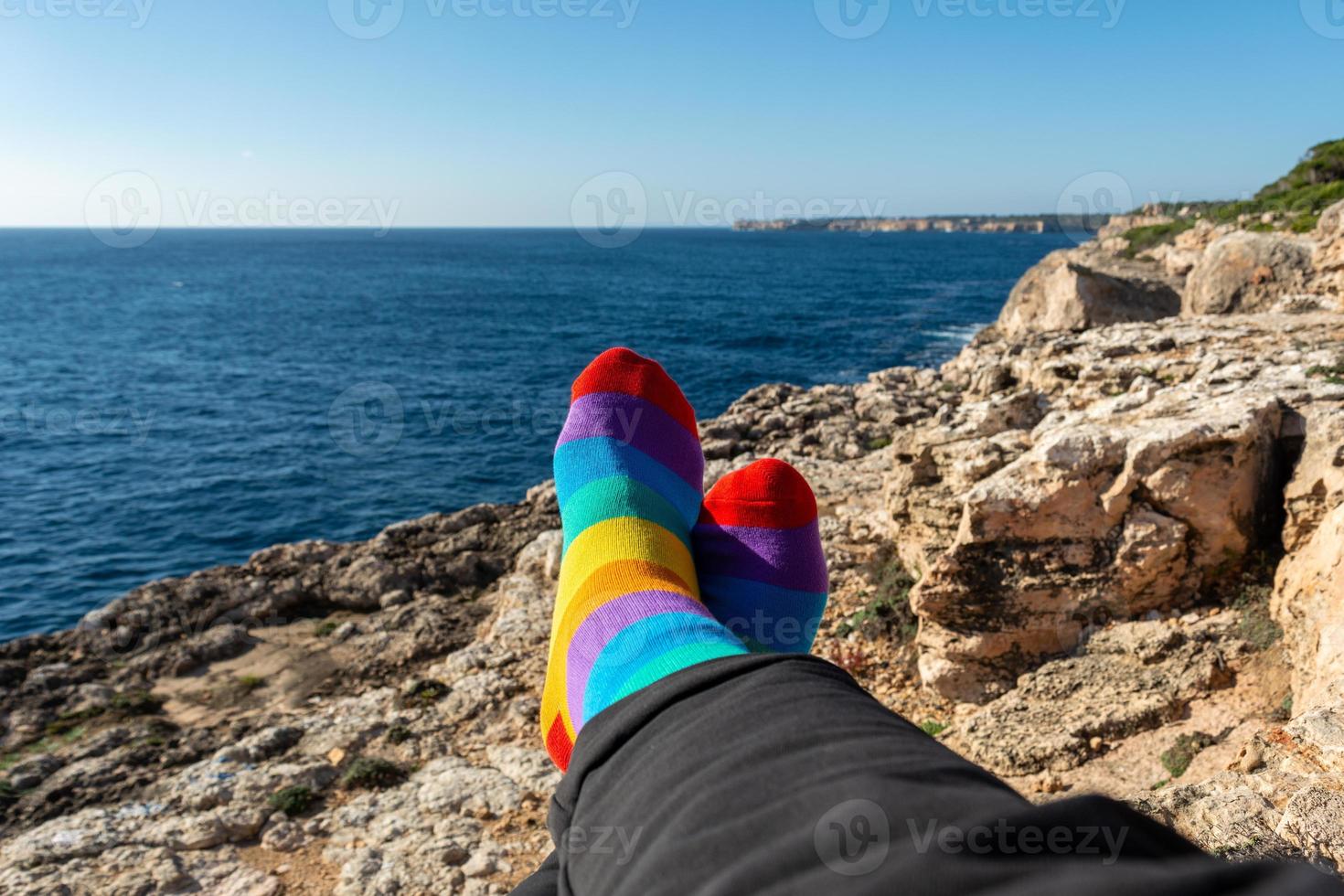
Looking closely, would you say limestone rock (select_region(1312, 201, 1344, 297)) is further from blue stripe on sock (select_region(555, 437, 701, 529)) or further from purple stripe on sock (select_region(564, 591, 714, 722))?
purple stripe on sock (select_region(564, 591, 714, 722))

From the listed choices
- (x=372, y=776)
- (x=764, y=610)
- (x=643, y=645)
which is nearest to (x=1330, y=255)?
(x=764, y=610)

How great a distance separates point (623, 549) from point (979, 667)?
243 centimetres

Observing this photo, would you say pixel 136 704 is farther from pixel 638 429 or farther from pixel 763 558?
pixel 763 558

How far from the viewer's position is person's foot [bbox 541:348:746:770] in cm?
165

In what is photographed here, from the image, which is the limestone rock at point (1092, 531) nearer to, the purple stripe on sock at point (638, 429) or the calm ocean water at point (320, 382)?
the purple stripe on sock at point (638, 429)

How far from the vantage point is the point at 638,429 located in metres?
3.48

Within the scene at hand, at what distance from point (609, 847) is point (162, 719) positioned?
6.88 metres

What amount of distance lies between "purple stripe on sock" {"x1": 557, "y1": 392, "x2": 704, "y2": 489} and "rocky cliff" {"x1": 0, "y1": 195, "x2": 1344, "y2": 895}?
1.47 metres

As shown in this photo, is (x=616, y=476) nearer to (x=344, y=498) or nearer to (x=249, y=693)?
(x=249, y=693)

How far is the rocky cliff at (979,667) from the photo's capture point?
9.52 ft

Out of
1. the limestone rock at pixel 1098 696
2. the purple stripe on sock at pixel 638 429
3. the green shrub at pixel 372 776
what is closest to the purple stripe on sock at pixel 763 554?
the purple stripe on sock at pixel 638 429

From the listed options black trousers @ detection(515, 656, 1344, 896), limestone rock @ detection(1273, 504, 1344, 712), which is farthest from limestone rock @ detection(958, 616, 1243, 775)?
black trousers @ detection(515, 656, 1344, 896)

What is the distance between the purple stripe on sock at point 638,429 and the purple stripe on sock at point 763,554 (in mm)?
419

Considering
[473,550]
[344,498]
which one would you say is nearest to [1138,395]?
[473,550]
